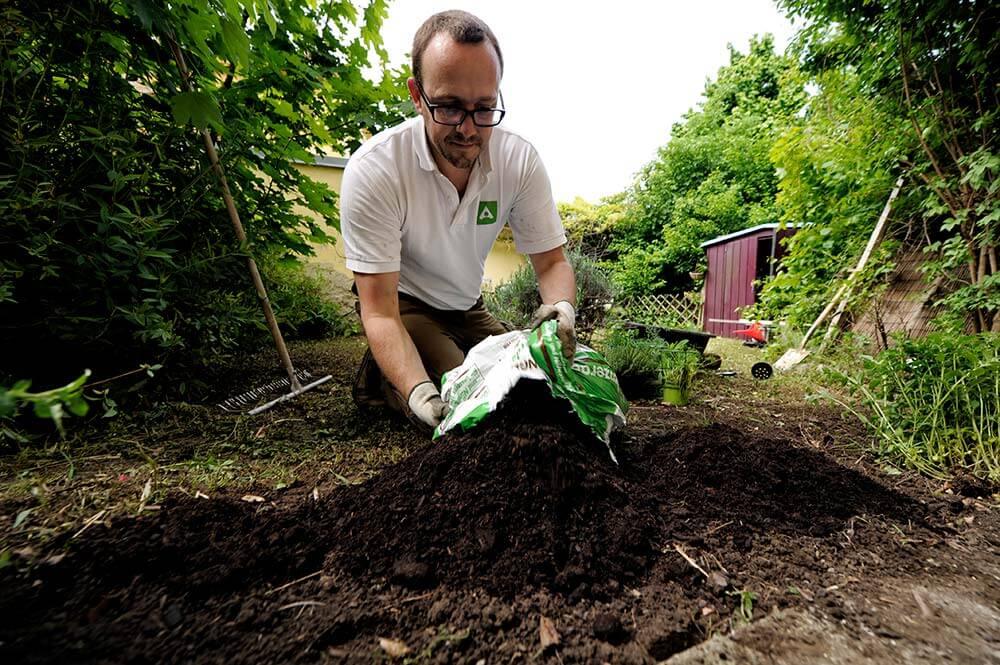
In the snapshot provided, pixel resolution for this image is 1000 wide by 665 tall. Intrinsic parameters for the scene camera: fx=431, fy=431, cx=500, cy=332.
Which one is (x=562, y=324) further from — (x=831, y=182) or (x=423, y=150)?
(x=831, y=182)

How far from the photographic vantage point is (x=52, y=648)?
680 mm

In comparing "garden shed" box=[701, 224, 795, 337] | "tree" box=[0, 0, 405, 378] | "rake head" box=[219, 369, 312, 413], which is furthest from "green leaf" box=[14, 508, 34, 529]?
"garden shed" box=[701, 224, 795, 337]

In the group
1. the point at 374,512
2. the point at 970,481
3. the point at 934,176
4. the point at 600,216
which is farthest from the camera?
the point at 600,216

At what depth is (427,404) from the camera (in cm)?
162

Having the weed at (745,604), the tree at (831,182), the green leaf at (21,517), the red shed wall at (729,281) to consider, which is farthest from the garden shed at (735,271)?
the green leaf at (21,517)

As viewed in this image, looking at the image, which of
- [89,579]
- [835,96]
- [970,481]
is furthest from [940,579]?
[835,96]

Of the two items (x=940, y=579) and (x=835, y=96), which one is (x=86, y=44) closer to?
(x=940, y=579)

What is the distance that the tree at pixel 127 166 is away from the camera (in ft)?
4.78

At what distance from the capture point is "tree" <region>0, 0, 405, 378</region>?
4.78 feet

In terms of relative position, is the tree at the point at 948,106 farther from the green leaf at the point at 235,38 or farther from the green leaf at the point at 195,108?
the green leaf at the point at 195,108

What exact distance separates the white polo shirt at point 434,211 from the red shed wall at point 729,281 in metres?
7.17

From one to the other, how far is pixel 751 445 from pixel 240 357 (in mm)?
2928

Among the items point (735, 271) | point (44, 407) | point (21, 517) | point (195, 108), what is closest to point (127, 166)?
point (195, 108)

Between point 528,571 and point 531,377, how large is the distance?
584 mm
